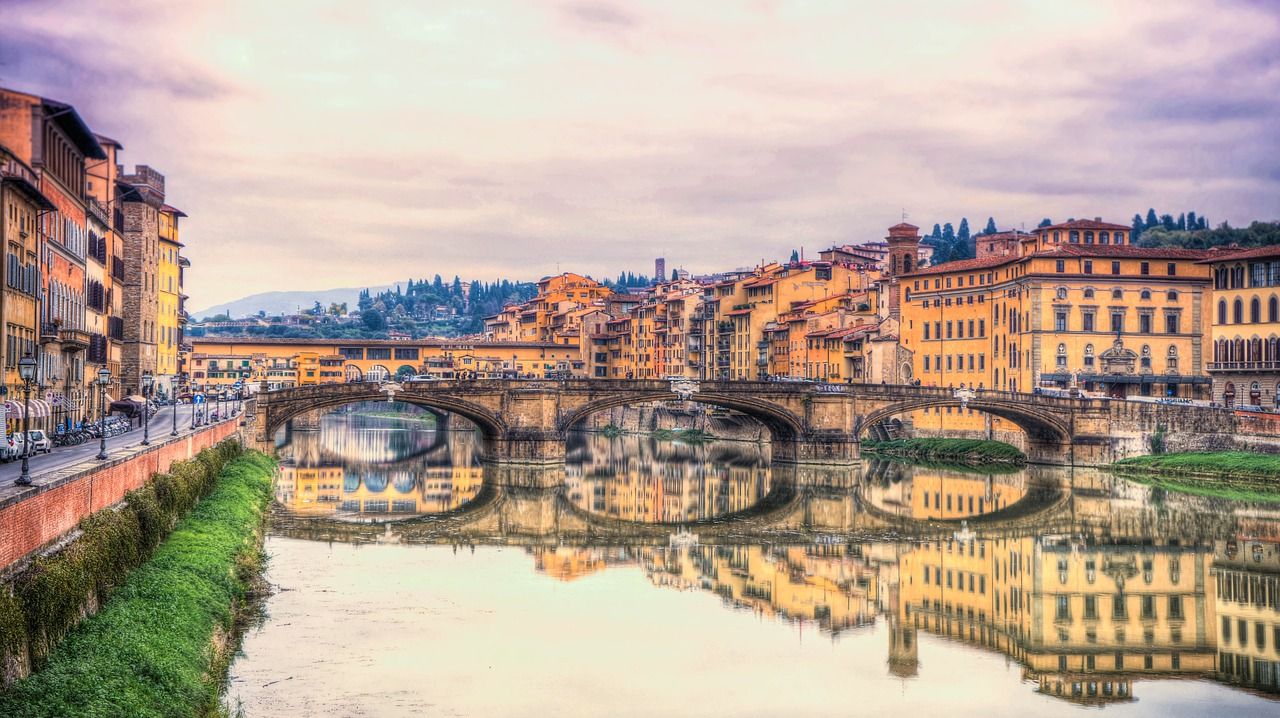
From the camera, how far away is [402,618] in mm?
31312

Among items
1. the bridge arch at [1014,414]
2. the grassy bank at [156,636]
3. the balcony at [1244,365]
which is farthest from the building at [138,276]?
the balcony at [1244,365]

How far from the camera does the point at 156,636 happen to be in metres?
21.2

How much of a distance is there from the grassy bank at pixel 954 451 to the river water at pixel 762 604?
17.0 metres

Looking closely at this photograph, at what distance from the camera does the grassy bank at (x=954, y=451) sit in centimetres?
8138

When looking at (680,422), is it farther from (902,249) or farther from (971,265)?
(971,265)

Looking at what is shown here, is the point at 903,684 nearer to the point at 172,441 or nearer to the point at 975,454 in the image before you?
the point at 172,441

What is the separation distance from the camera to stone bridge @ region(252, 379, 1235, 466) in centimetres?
7325

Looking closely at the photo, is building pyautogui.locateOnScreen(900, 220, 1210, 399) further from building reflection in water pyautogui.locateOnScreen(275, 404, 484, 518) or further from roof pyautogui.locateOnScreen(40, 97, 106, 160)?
roof pyautogui.locateOnScreen(40, 97, 106, 160)

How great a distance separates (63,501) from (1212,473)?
60.8m

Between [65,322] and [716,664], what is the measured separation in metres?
29.5

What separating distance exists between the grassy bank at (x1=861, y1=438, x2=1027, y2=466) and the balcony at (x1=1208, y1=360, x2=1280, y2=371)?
12.5m

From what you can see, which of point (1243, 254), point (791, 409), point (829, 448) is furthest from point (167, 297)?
point (1243, 254)

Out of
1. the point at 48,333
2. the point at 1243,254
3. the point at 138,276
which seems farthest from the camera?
the point at 1243,254

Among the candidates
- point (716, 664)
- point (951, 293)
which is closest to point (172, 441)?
point (716, 664)
